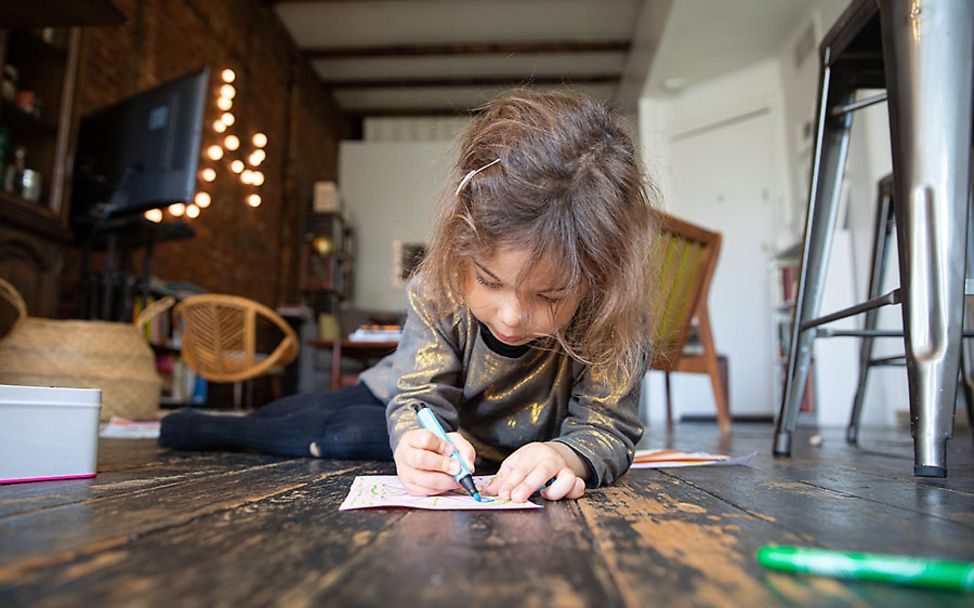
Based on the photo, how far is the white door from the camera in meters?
5.09

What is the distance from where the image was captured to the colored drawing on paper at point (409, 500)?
2.09 ft

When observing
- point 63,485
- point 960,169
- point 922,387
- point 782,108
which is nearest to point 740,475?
point 922,387

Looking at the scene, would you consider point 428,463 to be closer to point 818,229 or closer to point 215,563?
point 215,563

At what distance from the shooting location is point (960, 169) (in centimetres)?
88

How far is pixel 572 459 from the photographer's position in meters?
0.80

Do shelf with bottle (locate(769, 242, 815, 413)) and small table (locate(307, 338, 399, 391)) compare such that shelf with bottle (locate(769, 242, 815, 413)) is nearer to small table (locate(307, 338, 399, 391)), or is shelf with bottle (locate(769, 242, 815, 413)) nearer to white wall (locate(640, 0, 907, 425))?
white wall (locate(640, 0, 907, 425))

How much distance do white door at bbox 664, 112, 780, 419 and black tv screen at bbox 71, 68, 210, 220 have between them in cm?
375

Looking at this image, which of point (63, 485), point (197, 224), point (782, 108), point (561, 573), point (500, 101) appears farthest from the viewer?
point (782, 108)

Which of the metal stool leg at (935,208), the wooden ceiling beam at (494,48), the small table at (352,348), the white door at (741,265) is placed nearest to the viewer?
the metal stool leg at (935,208)

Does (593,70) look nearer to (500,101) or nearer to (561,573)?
(500,101)

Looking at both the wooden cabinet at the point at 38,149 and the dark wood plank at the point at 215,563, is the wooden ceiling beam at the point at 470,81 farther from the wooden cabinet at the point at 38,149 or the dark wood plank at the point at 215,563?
the dark wood plank at the point at 215,563

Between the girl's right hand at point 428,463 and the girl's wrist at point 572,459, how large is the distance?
0.11 meters

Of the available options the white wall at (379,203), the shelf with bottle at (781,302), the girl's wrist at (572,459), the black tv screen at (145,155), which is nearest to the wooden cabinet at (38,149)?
the black tv screen at (145,155)

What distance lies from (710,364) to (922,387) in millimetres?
1974
